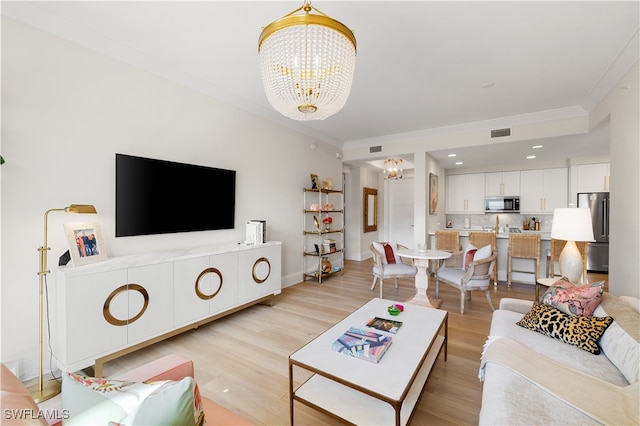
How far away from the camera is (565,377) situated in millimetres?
1418

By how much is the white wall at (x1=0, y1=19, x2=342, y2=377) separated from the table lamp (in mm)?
3715

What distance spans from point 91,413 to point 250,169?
11.1 feet

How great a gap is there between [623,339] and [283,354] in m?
2.28

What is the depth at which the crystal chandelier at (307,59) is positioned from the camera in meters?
1.43

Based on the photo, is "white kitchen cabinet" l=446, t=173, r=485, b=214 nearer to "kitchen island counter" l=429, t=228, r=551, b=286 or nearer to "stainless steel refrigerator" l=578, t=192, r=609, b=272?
"stainless steel refrigerator" l=578, t=192, r=609, b=272

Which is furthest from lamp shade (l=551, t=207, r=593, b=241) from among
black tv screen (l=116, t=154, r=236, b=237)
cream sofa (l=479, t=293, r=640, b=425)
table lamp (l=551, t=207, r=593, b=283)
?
black tv screen (l=116, t=154, r=236, b=237)

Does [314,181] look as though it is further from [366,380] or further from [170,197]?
[366,380]

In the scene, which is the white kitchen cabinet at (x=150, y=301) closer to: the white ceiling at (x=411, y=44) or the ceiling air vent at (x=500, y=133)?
the white ceiling at (x=411, y=44)

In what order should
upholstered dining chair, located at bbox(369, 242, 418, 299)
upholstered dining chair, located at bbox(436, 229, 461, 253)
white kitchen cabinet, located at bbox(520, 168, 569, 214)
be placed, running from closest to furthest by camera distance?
upholstered dining chair, located at bbox(369, 242, 418, 299), upholstered dining chair, located at bbox(436, 229, 461, 253), white kitchen cabinet, located at bbox(520, 168, 569, 214)

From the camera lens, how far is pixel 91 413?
2.40ft

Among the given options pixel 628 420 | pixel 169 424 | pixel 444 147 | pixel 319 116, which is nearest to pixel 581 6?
pixel 319 116

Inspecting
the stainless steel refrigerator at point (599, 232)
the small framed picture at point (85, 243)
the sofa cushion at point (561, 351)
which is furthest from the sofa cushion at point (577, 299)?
the stainless steel refrigerator at point (599, 232)

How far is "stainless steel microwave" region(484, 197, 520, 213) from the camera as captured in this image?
6.33 metres

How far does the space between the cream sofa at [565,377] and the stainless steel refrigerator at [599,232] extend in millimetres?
5184
